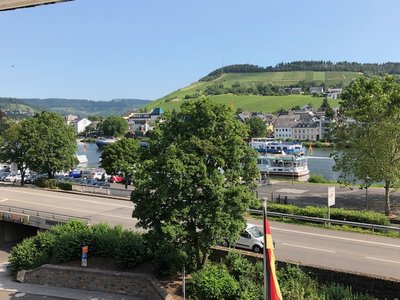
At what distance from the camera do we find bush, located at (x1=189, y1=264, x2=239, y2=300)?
49.9 ft

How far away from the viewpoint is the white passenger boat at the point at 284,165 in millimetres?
63969

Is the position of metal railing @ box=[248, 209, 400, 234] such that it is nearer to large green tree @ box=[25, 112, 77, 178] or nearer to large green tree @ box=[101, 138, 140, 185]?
large green tree @ box=[101, 138, 140, 185]

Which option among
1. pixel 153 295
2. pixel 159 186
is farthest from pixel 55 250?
pixel 159 186

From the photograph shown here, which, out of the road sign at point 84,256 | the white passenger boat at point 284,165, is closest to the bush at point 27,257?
the road sign at point 84,256

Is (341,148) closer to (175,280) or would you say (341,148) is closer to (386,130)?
(386,130)

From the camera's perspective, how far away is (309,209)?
26.5 m

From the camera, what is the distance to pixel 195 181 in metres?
15.8

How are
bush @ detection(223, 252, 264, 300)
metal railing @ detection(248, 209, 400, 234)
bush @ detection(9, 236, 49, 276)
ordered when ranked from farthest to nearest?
metal railing @ detection(248, 209, 400, 234)
bush @ detection(9, 236, 49, 276)
bush @ detection(223, 252, 264, 300)

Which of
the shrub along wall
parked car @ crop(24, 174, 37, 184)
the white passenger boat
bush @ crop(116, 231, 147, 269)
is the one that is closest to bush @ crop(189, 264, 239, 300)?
bush @ crop(116, 231, 147, 269)

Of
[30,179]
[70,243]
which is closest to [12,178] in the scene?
[30,179]

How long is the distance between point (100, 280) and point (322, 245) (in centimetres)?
1057

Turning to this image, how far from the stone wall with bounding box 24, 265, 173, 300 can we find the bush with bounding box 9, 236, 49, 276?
693 millimetres

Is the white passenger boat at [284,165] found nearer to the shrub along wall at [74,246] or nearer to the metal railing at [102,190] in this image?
the metal railing at [102,190]

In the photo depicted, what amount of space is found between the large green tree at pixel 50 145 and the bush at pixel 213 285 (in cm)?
3021
